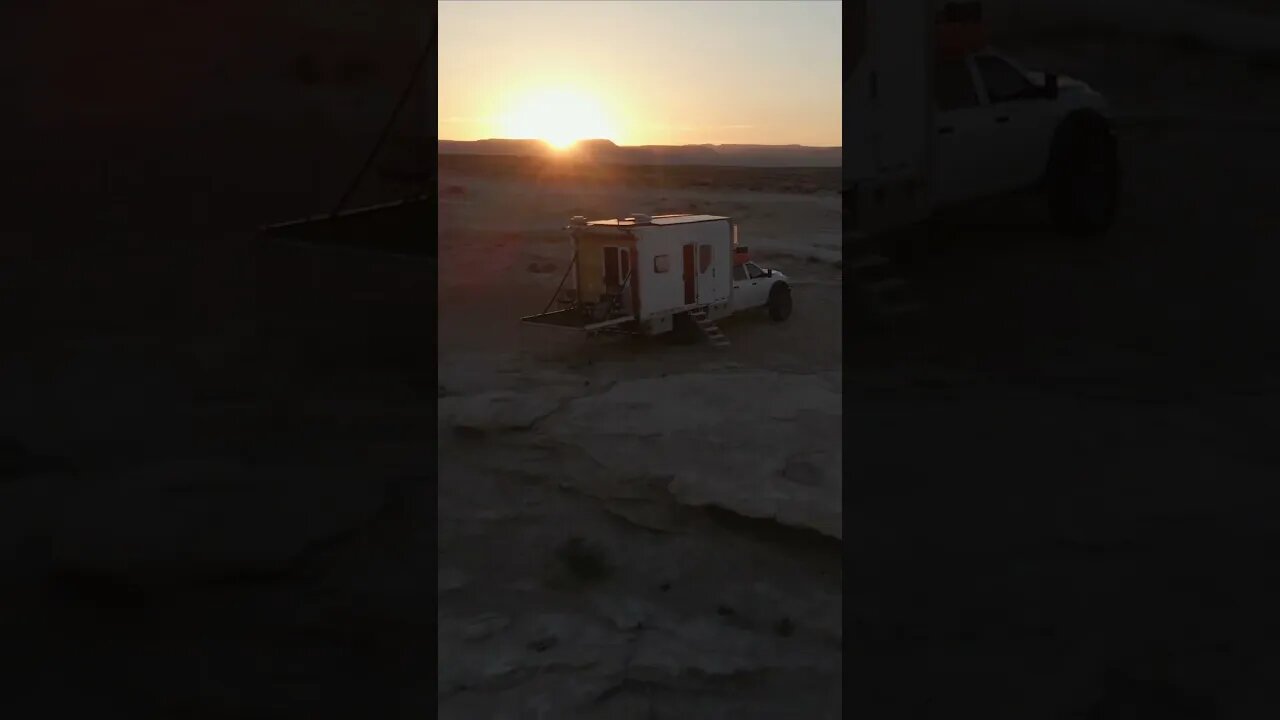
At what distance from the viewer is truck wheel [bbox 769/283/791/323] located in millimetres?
15078

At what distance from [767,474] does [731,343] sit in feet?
18.9

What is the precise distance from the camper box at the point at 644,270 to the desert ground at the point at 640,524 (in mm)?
494

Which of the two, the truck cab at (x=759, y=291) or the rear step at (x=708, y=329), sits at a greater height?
the truck cab at (x=759, y=291)

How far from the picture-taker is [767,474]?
26.1 ft

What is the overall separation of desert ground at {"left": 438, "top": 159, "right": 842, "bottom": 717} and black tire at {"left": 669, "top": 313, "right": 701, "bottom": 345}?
0.29 m

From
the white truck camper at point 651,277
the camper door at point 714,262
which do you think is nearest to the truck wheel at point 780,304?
the white truck camper at point 651,277
